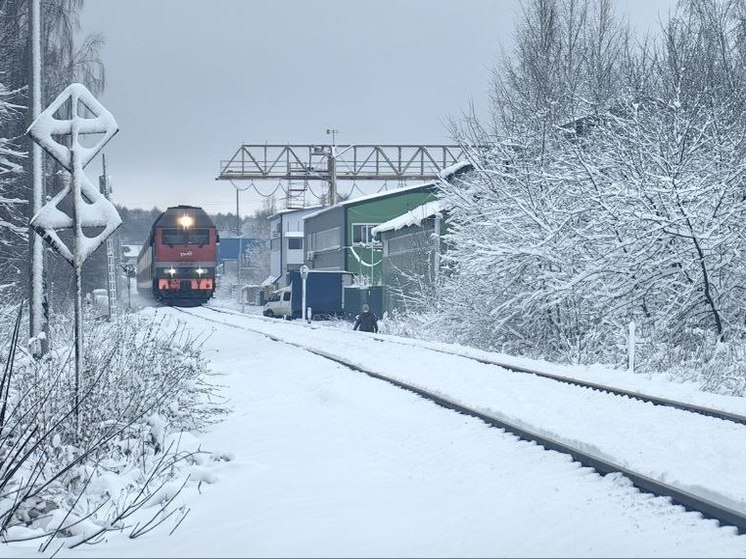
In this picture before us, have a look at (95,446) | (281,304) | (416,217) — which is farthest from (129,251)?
(95,446)

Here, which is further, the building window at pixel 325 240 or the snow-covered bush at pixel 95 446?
the building window at pixel 325 240

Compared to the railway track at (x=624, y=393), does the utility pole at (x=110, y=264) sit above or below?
above

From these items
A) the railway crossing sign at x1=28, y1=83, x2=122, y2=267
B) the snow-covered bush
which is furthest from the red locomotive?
the railway crossing sign at x1=28, y1=83, x2=122, y2=267

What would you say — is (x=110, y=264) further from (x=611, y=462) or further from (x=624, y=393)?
(x=611, y=462)

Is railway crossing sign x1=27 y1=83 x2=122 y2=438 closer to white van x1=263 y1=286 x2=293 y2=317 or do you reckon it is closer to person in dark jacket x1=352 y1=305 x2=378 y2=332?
person in dark jacket x1=352 y1=305 x2=378 y2=332

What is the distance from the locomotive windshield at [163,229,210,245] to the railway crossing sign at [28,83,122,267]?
3381 centimetres

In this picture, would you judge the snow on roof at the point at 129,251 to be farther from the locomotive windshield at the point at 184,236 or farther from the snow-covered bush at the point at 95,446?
the snow-covered bush at the point at 95,446

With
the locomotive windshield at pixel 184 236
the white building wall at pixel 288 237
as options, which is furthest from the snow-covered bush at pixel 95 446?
the white building wall at pixel 288 237

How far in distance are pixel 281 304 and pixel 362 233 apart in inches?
395

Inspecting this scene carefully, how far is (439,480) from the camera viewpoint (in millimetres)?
6305

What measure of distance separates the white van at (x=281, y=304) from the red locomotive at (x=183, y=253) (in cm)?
467

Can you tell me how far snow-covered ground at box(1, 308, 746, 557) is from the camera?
4773 mm

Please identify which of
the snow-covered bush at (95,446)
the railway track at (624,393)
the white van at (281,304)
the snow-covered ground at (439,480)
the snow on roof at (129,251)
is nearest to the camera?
the snow-covered ground at (439,480)

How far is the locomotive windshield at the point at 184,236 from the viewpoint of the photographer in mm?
40812
